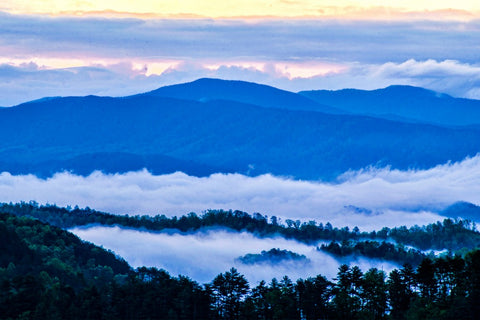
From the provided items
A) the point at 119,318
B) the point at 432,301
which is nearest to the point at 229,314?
the point at 119,318

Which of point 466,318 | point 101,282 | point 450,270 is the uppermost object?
point 101,282

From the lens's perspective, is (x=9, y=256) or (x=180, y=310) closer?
(x=180, y=310)

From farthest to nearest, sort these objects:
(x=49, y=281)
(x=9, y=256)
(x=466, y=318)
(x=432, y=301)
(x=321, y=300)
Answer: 1. (x=9, y=256)
2. (x=49, y=281)
3. (x=321, y=300)
4. (x=432, y=301)
5. (x=466, y=318)

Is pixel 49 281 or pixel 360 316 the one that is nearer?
pixel 360 316

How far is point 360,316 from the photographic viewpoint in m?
111

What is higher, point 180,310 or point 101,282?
point 101,282

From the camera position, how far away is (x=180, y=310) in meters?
118

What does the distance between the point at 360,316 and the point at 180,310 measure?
796 inches

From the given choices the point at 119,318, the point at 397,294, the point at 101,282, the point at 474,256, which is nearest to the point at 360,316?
the point at 397,294

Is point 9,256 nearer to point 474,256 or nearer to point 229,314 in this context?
point 229,314

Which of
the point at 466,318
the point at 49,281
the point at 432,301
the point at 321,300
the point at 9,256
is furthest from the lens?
the point at 9,256

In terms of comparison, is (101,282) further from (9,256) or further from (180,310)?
(180,310)

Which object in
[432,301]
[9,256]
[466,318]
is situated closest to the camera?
[466,318]

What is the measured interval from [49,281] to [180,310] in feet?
132
